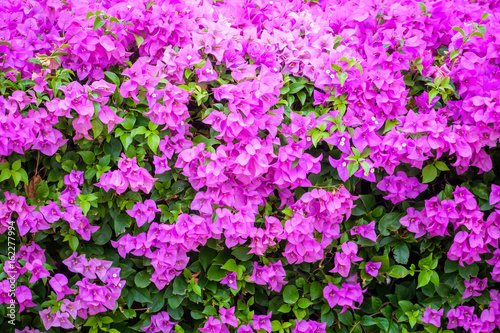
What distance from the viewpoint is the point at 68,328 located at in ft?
6.90

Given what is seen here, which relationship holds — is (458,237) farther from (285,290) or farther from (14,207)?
(14,207)

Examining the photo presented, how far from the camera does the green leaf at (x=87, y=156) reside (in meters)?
1.95

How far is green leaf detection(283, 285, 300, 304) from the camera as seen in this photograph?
6.91ft

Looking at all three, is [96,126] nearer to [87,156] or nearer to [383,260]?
[87,156]

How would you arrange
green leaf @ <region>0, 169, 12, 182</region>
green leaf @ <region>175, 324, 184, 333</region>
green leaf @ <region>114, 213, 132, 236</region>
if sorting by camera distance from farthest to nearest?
green leaf @ <region>175, 324, 184, 333</region>
green leaf @ <region>114, 213, 132, 236</region>
green leaf @ <region>0, 169, 12, 182</region>

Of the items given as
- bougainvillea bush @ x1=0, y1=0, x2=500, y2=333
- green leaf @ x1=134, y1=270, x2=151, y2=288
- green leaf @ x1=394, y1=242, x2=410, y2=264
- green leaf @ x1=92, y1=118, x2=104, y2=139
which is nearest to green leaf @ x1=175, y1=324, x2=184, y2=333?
bougainvillea bush @ x1=0, y1=0, x2=500, y2=333

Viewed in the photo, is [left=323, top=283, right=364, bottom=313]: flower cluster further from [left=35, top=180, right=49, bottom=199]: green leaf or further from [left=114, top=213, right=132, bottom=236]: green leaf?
[left=35, top=180, right=49, bottom=199]: green leaf

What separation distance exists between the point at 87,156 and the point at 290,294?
1.07m

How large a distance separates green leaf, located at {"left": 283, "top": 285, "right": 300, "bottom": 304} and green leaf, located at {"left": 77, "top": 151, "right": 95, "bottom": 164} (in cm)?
101

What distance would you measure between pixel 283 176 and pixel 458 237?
2.73 feet

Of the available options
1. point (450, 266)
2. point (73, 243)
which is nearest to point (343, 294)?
point (450, 266)

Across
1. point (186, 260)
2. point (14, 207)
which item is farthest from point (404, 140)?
point (14, 207)

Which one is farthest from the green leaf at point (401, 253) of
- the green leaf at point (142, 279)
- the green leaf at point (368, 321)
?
the green leaf at point (142, 279)

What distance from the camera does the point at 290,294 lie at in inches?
83.7
